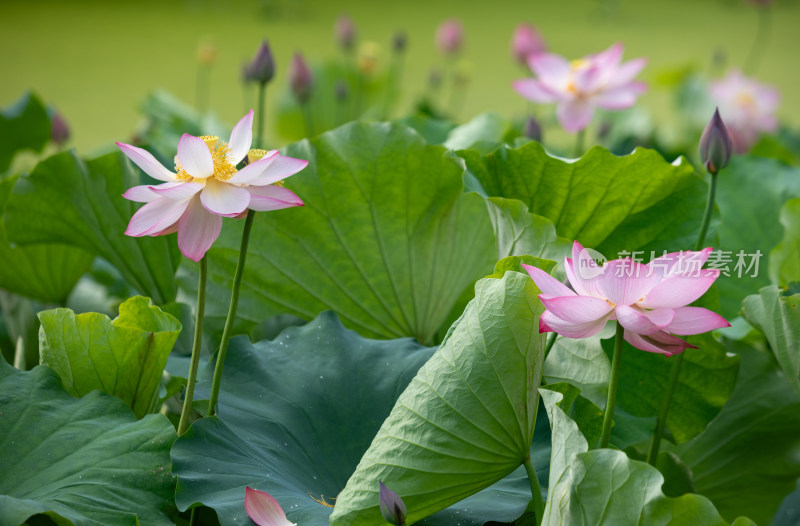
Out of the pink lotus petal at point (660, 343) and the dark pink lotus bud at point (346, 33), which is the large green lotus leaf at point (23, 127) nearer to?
the pink lotus petal at point (660, 343)

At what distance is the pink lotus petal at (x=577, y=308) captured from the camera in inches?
14.7

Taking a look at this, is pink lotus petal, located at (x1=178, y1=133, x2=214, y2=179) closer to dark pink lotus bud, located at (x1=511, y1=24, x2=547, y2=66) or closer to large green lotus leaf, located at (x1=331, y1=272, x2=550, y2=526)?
large green lotus leaf, located at (x1=331, y1=272, x2=550, y2=526)

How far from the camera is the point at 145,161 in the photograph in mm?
450

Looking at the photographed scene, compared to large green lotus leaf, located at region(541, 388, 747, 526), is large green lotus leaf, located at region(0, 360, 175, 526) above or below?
below

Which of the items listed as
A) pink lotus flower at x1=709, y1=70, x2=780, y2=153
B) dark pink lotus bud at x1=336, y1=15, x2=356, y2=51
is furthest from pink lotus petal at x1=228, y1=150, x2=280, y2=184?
pink lotus flower at x1=709, y1=70, x2=780, y2=153

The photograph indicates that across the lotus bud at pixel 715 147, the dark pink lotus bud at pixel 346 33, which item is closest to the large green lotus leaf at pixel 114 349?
the lotus bud at pixel 715 147

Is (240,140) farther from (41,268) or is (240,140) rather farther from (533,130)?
(533,130)

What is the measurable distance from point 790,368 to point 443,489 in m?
0.27

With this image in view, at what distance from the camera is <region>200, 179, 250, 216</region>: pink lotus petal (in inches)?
16.7

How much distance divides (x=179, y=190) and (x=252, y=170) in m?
0.04

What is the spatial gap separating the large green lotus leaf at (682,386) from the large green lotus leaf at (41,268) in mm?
517

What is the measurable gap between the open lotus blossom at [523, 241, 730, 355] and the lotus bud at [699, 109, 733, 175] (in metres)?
0.16

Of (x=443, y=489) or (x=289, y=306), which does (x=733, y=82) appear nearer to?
(x=289, y=306)

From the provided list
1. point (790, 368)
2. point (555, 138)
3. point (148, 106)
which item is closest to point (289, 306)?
point (790, 368)
